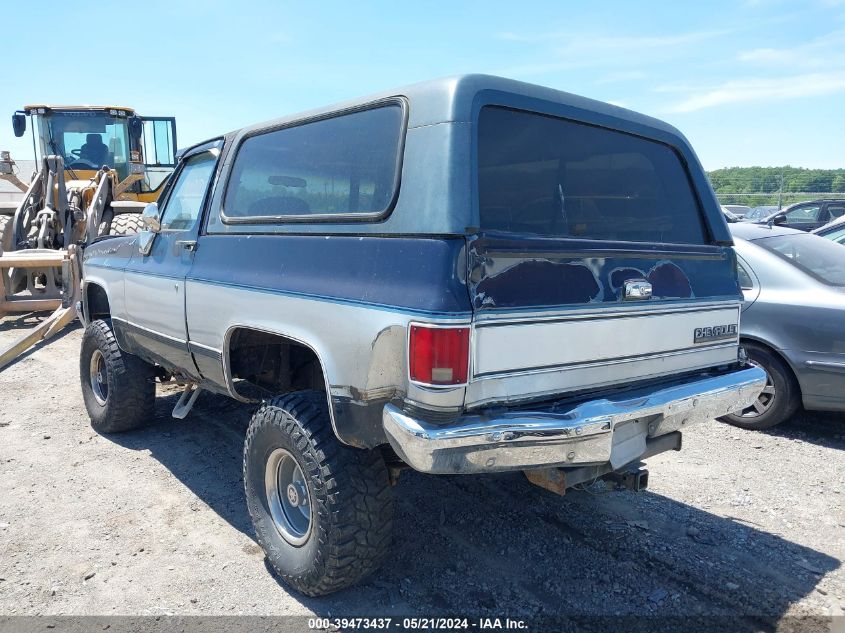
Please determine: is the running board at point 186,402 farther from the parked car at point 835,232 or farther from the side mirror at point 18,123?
the side mirror at point 18,123

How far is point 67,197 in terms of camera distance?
33.1 ft

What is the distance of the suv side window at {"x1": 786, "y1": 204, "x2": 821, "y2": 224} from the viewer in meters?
15.3

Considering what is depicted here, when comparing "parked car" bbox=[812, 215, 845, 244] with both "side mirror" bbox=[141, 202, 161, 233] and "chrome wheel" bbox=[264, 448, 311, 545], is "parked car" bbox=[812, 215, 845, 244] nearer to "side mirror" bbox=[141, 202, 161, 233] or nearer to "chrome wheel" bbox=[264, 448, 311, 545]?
"chrome wheel" bbox=[264, 448, 311, 545]

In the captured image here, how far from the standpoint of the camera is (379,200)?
2666mm

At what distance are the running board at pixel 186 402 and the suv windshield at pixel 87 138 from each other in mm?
8643

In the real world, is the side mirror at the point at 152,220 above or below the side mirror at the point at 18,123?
below

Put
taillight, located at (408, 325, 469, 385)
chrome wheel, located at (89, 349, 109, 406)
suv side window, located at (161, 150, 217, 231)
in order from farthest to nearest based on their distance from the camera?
1. chrome wheel, located at (89, 349, 109, 406)
2. suv side window, located at (161, 150, 217, 231)
3. taillight, located at (408, 325, 469, 385)

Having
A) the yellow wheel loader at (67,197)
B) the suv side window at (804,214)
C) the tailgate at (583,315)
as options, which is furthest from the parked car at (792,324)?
the suv side window at (804,214)

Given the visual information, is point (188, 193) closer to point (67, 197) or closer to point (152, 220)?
point (152, 220)

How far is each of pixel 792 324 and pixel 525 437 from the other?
339 centimetres

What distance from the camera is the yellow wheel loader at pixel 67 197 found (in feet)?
28.8

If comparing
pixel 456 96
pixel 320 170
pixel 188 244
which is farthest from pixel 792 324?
pixel 188 244

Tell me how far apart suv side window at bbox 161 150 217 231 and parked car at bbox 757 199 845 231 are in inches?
524

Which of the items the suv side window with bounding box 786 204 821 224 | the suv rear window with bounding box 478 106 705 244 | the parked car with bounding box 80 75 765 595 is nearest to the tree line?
the suv side window with bounding box 786 204 821 224
